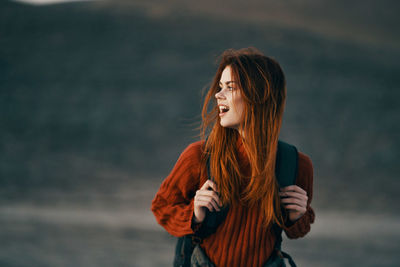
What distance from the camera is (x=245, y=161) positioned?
3.32 ft

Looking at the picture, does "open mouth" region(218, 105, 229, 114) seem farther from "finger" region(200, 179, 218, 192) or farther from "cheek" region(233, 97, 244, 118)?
"finger" region(200, 179, 218, 192)

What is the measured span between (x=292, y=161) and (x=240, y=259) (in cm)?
28

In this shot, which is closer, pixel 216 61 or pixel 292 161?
pixel 292 161

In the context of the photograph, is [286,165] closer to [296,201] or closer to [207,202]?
[296,201]

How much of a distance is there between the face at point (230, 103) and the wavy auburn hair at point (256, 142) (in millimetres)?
12

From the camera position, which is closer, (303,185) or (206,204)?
(206,204)

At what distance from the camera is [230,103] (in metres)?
0.99

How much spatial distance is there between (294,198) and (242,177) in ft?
0.45

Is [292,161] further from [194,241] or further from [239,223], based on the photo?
[194,241]

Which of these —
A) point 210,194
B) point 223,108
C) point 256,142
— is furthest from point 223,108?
point 210,194

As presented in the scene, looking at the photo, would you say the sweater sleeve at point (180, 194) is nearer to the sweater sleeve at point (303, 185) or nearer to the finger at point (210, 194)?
the finger at point (210, 194)

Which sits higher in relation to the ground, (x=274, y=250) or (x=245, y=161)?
(x=245, y=161)

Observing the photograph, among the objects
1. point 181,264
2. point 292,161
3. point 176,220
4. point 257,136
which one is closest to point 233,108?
point 257,136

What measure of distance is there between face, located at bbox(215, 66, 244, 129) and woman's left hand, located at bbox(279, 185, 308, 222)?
0.66ft
